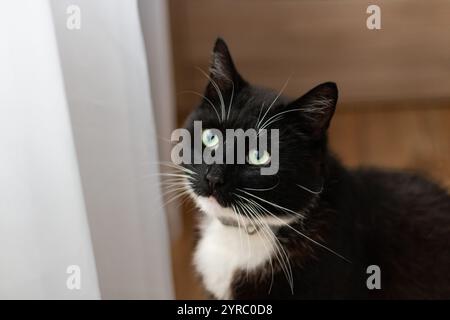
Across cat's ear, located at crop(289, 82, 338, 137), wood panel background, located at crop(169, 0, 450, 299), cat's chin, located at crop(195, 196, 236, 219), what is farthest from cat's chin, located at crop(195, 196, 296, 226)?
wood panel background, located at crop(169, 0, 450, 299)

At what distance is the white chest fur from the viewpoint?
0.98m

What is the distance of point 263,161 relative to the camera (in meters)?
0.90

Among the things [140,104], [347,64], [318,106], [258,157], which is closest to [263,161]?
[258,157]

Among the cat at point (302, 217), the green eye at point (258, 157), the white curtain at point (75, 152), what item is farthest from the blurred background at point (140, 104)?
the green eye at point (258, 157)

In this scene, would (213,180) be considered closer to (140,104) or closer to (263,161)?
(263,161)

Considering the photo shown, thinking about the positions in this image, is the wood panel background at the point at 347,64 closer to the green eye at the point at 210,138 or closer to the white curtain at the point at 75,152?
the white curtain at the point at 75,152

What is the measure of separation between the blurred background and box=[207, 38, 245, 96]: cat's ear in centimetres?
14

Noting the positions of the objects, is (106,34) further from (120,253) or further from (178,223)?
(178,223)

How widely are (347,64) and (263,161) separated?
0.76 meters

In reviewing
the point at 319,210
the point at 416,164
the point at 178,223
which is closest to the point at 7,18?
the point at 319,210

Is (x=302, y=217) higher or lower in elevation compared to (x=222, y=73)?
lower

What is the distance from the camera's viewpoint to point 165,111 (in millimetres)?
1358

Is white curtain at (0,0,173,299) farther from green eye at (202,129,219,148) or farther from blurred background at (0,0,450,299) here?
green eye at (202,129,219,148)
